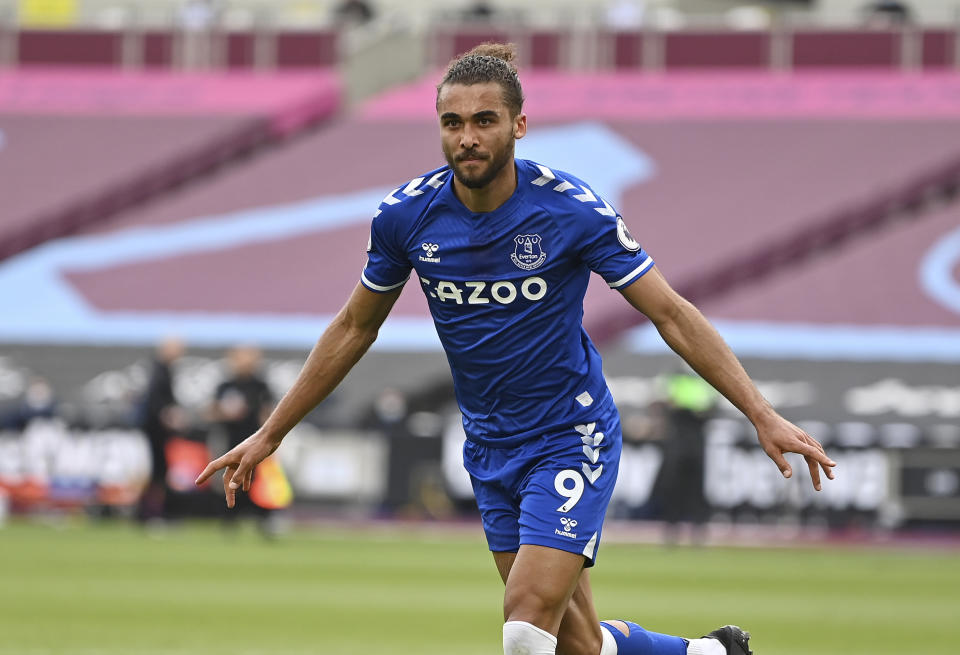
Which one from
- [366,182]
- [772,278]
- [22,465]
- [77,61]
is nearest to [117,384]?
[22,465]

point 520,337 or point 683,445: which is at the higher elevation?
point 520,337

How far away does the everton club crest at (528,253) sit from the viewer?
608cm

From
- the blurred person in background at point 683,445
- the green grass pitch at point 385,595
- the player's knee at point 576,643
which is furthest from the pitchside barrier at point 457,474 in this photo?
the player's knee at point 576,643

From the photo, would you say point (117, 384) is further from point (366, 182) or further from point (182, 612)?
point (182, 612)

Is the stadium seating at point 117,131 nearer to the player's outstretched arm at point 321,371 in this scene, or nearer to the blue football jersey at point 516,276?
the player's outstretched arm at point 321,371

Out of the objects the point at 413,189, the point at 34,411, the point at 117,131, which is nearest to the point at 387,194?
the point at 34,411

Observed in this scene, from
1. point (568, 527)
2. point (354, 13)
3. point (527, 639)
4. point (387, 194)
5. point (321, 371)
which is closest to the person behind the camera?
point (527, 639)

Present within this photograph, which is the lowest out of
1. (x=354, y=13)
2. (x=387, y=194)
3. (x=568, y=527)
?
(x=387, y=194)

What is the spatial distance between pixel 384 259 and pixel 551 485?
1075 millimetres

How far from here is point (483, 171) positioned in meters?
5.90

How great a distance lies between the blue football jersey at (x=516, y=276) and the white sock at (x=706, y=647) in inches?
45.5

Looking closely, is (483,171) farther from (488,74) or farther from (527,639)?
(527,639)

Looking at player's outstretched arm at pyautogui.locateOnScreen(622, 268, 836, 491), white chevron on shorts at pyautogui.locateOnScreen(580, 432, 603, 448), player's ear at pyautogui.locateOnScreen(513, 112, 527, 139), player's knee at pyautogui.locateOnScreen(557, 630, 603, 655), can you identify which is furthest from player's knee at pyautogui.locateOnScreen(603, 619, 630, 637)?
player's ear at pyautogui.locateOnScreen(513, 112, 527, 139)

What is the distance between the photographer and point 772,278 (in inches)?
1198
